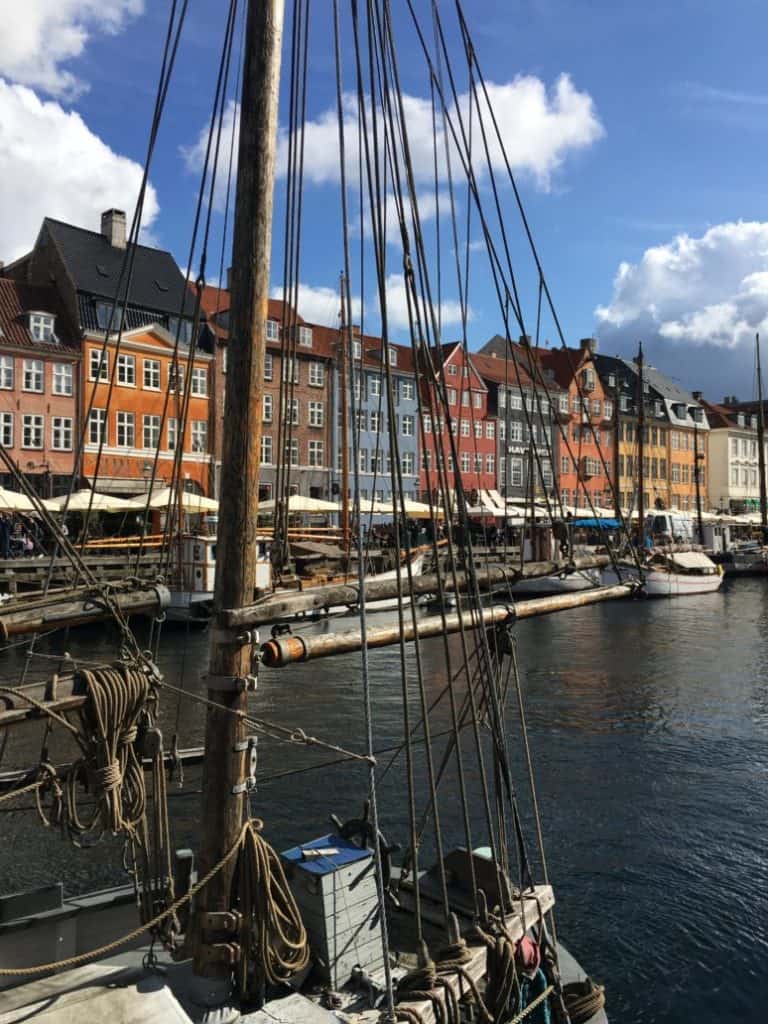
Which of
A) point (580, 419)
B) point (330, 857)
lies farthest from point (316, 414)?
point (330, 857)

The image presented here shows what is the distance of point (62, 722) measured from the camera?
16.1ft

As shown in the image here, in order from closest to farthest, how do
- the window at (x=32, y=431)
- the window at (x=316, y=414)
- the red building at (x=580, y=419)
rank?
the window at (x=32, y=431), the window at (x=316, y=414), the red building at (x=580, y=419)

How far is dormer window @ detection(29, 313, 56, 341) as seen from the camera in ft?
135

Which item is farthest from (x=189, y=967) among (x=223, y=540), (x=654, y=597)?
(x=654, y=597)

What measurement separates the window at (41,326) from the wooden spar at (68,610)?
37399 mm

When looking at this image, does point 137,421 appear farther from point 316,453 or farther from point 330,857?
point 330,857

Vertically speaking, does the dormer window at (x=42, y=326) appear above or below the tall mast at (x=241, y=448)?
above

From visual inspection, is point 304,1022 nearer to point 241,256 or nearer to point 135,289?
point 241,256

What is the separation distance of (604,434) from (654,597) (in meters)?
34.8

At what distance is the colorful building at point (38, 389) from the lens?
40.1 m

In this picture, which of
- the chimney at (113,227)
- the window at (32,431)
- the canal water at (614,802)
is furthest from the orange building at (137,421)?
the canal water at (614,802)

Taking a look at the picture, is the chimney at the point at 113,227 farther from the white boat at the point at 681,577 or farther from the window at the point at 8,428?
the white boat at the point at 681,577

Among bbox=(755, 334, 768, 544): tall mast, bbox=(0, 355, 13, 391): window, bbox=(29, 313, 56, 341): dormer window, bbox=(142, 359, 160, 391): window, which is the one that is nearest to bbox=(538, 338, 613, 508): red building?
bbox=(755, 334, 768, 544): tall mast

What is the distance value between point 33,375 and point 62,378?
4.41 ft
